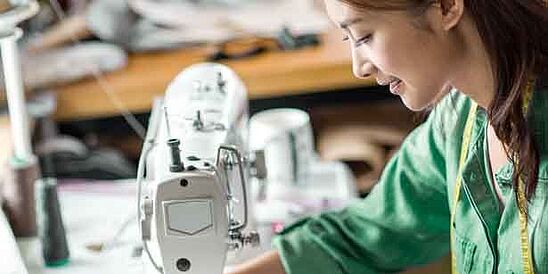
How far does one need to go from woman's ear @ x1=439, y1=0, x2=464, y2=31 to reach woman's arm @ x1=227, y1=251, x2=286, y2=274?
1.39ft

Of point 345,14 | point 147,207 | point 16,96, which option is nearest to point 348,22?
point 345,14

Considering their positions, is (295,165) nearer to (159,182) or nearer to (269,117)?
(269,117)

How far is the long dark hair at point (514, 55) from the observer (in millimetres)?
1325

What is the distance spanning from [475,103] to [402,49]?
0.18m

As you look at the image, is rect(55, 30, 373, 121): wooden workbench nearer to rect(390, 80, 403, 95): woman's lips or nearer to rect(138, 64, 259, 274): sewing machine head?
rect(138, 64, 259, 274): sewing machine head

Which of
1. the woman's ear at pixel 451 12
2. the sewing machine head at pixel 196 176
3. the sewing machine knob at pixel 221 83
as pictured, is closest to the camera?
the woman's ear at pixel 451 12

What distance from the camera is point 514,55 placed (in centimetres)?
134

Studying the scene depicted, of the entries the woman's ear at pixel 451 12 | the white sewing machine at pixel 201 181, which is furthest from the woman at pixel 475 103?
the white sewing machine at pixel 201 181

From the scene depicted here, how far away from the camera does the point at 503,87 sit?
53.4 inches

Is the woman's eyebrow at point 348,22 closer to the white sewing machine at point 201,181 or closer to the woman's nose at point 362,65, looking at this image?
the woman's nose at point 362,65

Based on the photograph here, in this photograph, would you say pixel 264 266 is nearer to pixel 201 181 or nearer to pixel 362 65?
pixel 201 181

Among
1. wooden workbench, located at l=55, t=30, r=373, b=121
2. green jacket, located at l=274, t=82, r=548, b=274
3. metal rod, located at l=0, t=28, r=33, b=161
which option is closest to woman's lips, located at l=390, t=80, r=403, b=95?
green jacket, located at l=274, t=82, r=548, b=274

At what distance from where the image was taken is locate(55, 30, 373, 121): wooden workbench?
2.33 m

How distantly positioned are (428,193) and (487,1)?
371 millimetres
